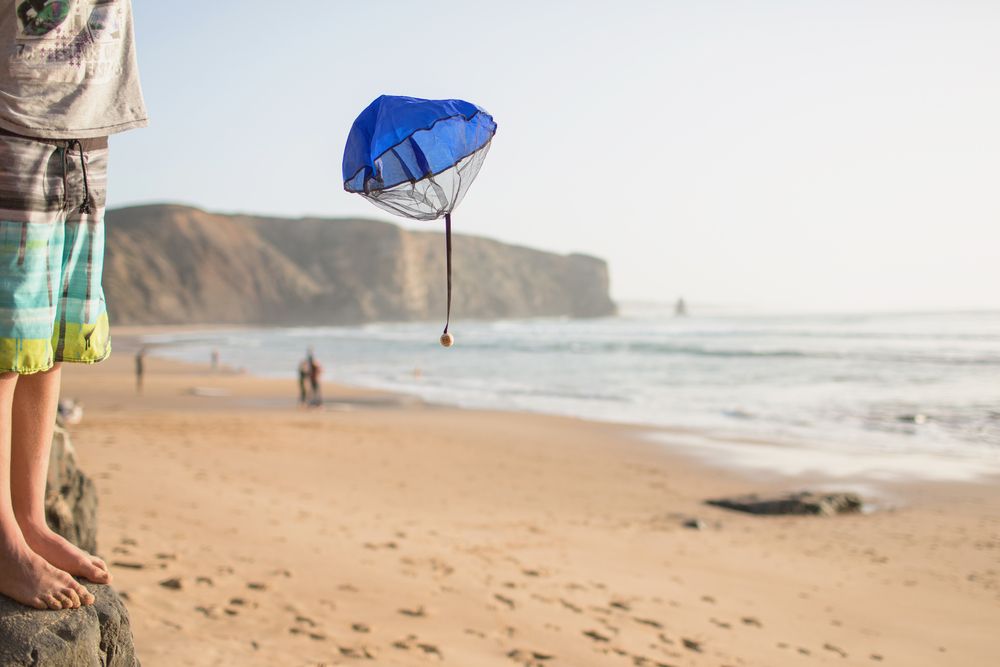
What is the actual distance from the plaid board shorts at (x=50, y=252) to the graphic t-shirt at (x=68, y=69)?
0.07 metres

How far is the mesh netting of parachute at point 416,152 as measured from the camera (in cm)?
209

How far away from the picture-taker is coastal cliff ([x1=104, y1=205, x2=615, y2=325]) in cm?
9138

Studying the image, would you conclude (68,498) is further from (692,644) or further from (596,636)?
(692,644)

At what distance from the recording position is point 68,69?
1.93m

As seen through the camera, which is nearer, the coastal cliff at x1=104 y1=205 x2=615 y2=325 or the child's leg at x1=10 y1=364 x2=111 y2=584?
the child's leg at x1=10 y1=364 x2=111 y2=584

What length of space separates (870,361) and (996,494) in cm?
2328

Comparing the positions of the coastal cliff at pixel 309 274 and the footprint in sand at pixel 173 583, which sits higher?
the coastal cliff at pixel 309 274

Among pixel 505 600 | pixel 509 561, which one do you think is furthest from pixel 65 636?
pixel 509 561

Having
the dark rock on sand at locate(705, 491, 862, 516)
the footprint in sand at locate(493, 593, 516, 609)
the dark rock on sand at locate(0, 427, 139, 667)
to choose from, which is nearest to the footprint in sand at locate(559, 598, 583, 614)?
the footprint in sand at locate(493, 593, 516, 609)

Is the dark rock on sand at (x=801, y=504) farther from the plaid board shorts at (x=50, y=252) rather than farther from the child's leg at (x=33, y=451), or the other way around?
the plaid board shorts at (x=50, y=252)

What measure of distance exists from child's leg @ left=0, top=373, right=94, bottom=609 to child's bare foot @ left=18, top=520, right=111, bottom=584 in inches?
1.5

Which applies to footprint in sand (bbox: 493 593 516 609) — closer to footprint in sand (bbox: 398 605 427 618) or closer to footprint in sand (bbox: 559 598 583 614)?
footprint in sand (bbox: 559 598 583 614)

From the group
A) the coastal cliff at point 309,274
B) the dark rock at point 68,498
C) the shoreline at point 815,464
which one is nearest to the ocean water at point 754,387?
the shoreline at point 815,464

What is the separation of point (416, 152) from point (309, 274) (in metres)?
110
